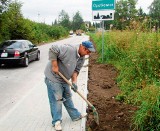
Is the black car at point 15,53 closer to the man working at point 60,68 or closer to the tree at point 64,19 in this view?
the man working at point 60,68

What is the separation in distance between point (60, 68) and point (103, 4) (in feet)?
32.7

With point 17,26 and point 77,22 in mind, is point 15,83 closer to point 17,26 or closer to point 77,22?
point 17,26

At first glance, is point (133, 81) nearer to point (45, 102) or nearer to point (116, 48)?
point (45, 102)

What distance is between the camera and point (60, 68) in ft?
20.8

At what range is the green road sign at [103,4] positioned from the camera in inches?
614

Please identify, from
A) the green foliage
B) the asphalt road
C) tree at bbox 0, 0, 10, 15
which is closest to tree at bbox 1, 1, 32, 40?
tree at bbox 0, 0, 10, 15

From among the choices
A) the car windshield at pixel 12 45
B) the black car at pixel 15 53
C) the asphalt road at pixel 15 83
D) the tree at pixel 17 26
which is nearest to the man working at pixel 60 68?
the asphalt road at pixel 15 83

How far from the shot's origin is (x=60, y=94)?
641 centimetres

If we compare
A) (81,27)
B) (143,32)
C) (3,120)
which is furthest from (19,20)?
(81,27)

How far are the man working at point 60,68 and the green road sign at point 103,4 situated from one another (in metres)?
9.61

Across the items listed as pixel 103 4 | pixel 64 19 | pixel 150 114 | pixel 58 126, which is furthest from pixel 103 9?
pixel 64 19

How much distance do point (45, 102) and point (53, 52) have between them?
113 inches

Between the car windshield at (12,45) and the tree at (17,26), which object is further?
the tree at (17,26)

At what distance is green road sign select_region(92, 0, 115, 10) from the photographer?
1559 cm
